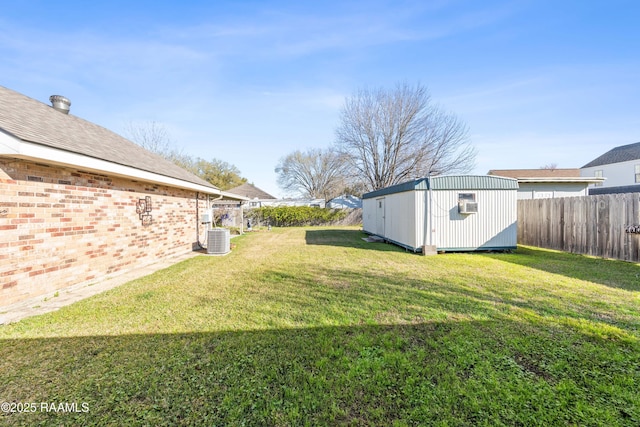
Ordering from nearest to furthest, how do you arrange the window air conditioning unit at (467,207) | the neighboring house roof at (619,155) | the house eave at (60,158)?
the house eave at (60,158), the window air conditioning unit at (467,207), the neighboring house roof at (619,155)

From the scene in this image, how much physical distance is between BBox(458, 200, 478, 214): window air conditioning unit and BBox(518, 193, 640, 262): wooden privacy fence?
2.64 m

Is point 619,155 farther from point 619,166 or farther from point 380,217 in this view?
point 380,217

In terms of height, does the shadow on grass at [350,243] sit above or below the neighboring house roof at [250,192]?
below

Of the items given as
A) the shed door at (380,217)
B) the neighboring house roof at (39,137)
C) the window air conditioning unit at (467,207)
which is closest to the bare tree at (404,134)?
the shed door at (380,217)

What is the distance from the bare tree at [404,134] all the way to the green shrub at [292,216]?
5.34 m

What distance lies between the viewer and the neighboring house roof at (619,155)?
85.6ft

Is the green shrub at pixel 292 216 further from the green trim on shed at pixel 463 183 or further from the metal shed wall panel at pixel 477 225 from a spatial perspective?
the metal shed wall panel at pixel 477 225

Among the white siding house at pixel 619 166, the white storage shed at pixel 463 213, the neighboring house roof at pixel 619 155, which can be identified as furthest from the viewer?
the neighboring house roof at pixel 619 155

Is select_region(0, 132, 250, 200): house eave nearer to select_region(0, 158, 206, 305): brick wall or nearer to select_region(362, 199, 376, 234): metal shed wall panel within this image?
select_region(0, 158, 206, 305): brick wall

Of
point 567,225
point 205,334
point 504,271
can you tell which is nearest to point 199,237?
point 205,334

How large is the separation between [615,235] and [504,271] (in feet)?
11.9

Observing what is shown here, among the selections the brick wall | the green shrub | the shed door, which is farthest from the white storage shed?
the green shrub

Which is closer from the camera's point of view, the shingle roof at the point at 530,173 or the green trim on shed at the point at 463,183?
the green trim on shed at the point at 463,183

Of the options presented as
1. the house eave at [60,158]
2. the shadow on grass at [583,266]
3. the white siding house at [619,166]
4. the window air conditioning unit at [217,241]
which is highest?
the white siding house at [619,166]
